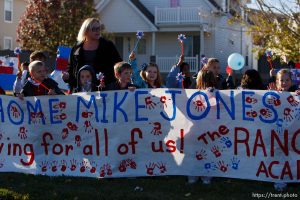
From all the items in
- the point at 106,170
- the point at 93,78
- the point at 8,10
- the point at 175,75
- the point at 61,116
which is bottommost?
the point at 106,170

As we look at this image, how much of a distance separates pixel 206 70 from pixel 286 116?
1.42m

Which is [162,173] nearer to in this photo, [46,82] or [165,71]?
[46,82]

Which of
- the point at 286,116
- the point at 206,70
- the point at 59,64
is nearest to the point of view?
the point at 286,116

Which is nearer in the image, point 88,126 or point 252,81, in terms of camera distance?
point 88,126

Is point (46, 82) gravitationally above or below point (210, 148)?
above

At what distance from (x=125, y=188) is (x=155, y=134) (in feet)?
2.61

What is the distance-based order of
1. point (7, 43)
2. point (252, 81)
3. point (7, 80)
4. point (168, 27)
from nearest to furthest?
1. point (252, 81)
2. point (7, 80)
3. point (168, 27)
4. point (7, 43)

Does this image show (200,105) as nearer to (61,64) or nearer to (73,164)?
(73,164)

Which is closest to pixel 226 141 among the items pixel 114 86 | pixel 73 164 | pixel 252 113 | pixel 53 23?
pixel 252 113

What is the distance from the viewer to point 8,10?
39.5 metres

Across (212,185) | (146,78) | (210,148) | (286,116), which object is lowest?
(212,185)

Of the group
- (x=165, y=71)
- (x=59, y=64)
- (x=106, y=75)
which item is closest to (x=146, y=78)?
(x=106, y=75)

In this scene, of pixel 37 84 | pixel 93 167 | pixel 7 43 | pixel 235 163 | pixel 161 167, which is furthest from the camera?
pixel 7 43

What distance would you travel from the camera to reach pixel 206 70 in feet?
23.3
